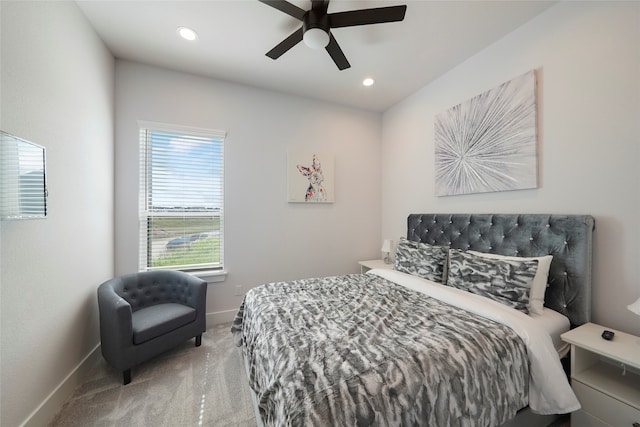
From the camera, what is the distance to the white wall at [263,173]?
2545 millimetres

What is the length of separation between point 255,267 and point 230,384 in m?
1.37

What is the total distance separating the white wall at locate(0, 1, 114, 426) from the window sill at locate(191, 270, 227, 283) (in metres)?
0.86

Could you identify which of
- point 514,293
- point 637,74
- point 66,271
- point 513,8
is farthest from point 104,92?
point 637,74

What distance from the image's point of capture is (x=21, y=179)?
4.12 feet

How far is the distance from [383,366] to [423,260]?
61.2 inches

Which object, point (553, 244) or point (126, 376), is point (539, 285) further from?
point (126, 376)

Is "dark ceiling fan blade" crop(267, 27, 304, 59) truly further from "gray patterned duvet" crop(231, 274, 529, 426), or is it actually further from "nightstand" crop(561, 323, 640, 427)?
"nightstand" crop(561, 323, 640, 427)

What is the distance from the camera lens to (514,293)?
167cm

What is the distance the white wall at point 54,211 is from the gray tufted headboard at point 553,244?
11.2 ft

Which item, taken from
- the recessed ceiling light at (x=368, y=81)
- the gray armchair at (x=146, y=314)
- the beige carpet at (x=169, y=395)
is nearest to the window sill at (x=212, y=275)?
the gray armchair at (x=146, y=314)

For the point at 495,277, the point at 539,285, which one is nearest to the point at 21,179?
the point at 495,277

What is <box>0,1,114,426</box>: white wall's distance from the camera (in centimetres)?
129

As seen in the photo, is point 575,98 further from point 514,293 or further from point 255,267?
point 255,267

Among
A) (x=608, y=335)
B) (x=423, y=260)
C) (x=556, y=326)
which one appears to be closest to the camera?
(x=608, y=335)
